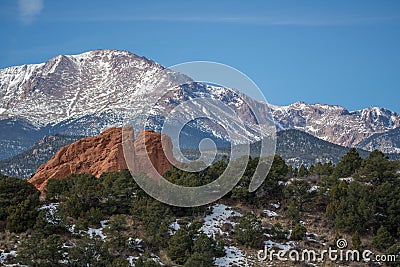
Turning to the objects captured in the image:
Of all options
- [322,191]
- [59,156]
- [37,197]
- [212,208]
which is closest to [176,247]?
[212,208]

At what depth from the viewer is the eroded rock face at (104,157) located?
69.6 m

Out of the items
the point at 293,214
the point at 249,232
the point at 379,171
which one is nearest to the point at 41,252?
the point at 249,232

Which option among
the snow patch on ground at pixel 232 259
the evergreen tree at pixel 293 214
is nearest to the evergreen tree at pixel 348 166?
the evergreen tree at pixel 293 214

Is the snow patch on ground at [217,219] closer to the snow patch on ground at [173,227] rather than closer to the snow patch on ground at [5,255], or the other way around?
the snow patch on ground at [173,227]

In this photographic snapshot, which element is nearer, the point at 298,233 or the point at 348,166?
the point at 298,233

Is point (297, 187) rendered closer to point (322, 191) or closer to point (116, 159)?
point (322, 191)

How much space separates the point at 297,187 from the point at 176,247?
19.4m

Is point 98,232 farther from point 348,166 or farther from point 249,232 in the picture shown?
point 348,166

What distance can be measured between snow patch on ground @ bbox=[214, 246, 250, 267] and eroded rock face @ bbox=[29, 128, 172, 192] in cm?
1773

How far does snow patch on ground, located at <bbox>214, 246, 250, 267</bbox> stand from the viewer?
48594 millimetres

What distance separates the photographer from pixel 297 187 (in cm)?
6188

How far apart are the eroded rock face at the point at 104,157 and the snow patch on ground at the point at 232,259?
698 inches

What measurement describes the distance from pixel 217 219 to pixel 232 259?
8883mm

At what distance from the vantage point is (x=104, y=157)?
75.1 metres
